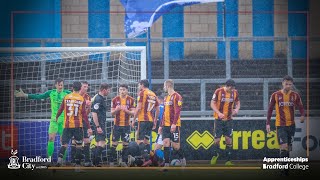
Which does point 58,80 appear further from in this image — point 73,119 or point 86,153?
point 86,153

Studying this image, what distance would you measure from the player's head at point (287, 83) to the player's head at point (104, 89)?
7.86ft

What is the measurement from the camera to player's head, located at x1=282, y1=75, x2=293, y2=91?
11492mm

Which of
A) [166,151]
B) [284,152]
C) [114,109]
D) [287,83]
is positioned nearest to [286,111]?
[287,83]

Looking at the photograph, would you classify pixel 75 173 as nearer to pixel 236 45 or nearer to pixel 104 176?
pixel 104 176

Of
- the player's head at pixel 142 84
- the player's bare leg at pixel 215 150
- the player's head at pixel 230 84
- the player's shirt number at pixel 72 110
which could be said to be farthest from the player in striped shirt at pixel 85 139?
the player's head at pixel 230 84

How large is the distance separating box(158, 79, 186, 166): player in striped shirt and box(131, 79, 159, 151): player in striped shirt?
0.14 meters

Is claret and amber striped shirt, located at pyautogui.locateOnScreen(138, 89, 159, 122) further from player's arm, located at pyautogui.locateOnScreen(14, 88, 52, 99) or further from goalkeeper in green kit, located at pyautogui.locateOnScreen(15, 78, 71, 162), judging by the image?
player's arm, located at pyautogui.locateOnScreen(14, 88, 52, 99)

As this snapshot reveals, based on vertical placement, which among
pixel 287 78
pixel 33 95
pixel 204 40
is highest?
pixel 204 40

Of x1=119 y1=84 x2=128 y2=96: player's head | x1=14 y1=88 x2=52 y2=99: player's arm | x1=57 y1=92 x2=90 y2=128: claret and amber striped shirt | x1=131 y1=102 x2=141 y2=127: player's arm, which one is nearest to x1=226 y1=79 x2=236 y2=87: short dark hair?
x1=131 y1=102 x2=141 y2=127: player's arm

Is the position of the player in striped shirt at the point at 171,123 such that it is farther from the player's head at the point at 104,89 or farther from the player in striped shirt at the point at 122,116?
the player's head at the point at 104,89

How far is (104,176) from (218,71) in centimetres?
241

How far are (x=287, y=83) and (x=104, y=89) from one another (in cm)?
250

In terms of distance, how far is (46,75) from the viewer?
11.5m

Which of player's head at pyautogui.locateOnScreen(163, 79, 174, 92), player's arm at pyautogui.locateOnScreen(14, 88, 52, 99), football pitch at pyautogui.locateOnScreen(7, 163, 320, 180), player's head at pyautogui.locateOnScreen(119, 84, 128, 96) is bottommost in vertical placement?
football pitch at pyautogui.locateOnScreen(7, 163, 320, 180)
